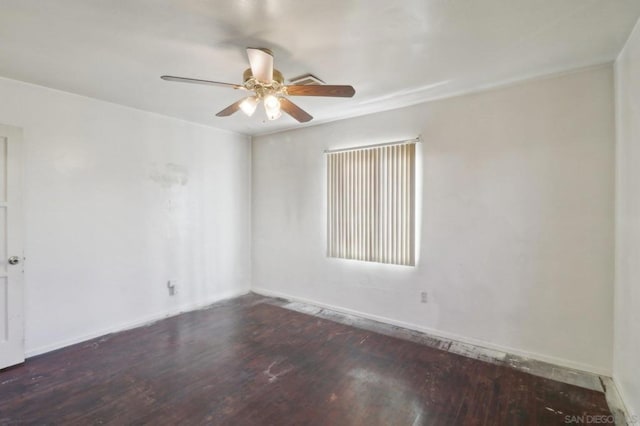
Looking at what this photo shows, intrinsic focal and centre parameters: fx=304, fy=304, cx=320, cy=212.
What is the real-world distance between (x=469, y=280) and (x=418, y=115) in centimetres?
194

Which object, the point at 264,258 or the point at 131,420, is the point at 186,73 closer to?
the point at 131,420

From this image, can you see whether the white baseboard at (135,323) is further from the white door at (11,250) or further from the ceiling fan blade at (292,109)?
the ceiling fan blade at (292,109)

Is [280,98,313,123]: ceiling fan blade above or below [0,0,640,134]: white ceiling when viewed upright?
below

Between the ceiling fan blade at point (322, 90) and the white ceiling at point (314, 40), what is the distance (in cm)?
33

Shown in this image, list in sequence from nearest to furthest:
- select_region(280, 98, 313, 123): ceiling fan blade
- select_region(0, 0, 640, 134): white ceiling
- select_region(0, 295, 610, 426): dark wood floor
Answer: select_region(0, 0, 640, 134): white ceiling
select_region(0, 295, 610, 426): dark wood floor
select_region(280, 98, 313, 123): ceiling fan blade

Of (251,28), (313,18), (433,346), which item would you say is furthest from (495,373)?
(251,28)

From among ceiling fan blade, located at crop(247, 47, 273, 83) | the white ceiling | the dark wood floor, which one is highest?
the white ceiling

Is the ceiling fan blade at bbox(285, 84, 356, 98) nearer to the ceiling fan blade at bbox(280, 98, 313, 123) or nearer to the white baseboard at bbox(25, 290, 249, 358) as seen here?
the ceiling fan blade at bbox(280, 98, 313, 123)

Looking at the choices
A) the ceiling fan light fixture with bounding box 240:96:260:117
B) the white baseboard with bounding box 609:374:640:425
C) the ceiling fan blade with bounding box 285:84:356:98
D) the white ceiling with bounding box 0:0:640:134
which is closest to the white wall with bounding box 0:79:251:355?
the white ceiling with bounding box 0:0:640:134

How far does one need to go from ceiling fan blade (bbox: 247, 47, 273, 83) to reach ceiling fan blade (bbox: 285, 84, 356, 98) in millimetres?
208

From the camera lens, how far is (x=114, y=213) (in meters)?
3.62

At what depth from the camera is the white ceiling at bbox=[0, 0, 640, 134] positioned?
186 centimetres

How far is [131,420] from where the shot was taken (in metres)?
2.12

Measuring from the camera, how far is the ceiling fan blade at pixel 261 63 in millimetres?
1993
